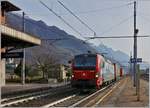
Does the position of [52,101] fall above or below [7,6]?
below

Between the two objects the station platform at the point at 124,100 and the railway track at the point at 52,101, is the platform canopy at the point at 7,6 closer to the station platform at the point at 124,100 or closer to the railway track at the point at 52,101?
the station platform at the point at 124,100

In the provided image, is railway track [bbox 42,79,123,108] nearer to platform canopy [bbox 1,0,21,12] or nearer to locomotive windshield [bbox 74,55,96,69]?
locomotive windshield [bbox 74,55,96,69]

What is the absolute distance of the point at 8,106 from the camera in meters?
21.7

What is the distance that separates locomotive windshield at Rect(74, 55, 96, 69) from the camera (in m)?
34.9

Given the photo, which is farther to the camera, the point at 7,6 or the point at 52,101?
the point at 7,6

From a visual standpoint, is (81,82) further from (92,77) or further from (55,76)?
(55,76)

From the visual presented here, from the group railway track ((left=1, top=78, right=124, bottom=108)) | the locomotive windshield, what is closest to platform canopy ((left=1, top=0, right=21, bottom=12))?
the locomotive windshield

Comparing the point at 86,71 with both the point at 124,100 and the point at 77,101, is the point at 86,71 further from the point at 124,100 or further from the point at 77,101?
the point at 77,101

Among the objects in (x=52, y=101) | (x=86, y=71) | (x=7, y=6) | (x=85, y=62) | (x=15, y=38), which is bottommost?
(x=52, y=101)

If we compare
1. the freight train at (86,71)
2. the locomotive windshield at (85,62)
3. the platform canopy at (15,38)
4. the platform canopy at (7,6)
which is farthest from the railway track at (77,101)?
the platform canopy at (7,6)

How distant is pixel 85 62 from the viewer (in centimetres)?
3519

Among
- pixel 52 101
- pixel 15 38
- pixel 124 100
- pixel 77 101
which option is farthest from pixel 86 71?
pixel 52 101

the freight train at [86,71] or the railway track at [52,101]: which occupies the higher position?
the freight train at [86,71]

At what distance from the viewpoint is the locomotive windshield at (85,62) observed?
1373 inches
